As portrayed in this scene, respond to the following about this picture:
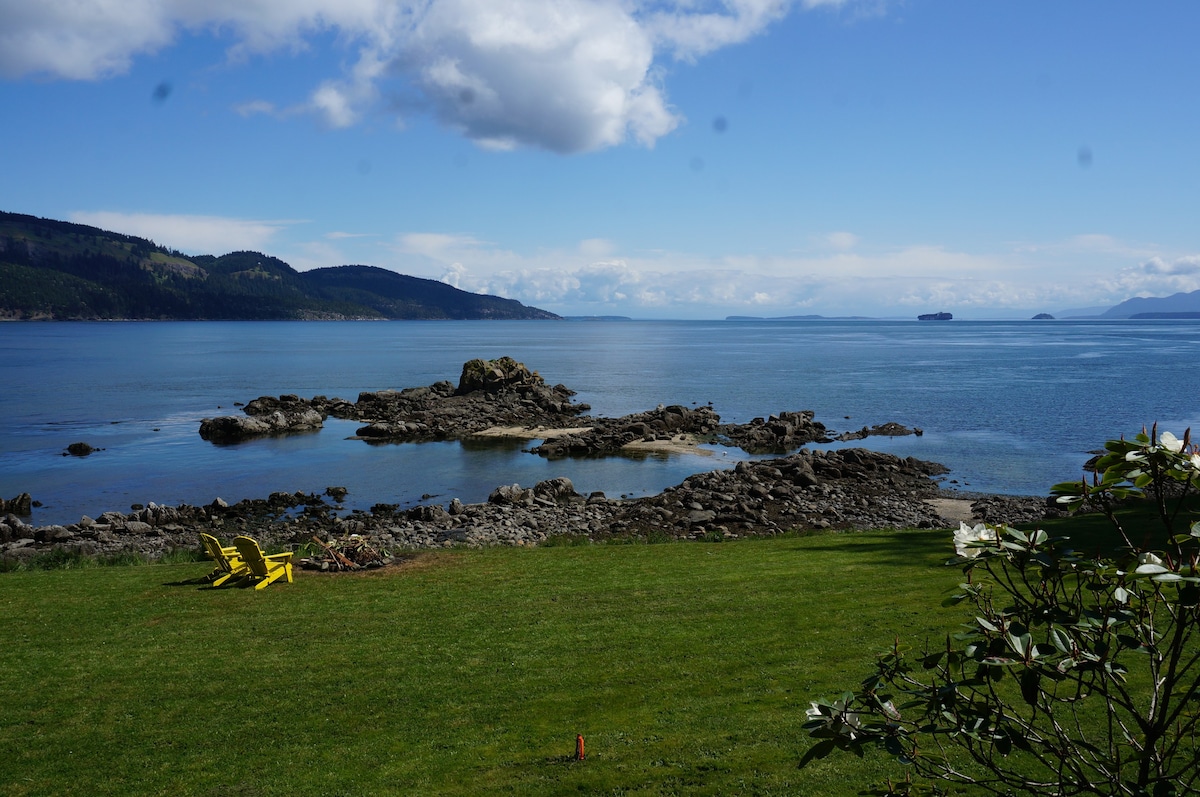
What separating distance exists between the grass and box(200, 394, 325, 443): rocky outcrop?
42105 millimetres

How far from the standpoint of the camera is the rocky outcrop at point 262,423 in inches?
2267

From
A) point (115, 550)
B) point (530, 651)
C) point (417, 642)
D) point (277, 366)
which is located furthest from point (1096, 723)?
point (277, 366)

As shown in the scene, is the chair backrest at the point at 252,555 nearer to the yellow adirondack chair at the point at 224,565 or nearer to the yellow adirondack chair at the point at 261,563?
the yellow adirondack chair at the point at 261,563

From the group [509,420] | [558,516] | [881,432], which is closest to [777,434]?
[881,432]

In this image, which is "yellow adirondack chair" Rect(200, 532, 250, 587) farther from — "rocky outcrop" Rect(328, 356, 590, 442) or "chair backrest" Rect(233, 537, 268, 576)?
"rocky outcrop" Rect(328, 356, 590, 442)

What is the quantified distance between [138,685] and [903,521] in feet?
90.8

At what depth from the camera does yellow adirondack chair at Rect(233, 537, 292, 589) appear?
54.8ft

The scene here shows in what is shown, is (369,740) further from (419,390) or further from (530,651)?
(419,390)

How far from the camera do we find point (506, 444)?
55.3 meters

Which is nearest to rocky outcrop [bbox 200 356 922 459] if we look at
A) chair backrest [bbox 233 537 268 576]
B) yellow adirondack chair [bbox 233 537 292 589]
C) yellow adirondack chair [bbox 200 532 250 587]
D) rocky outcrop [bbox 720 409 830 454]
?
rocky outcrop [bbox 720 409 830 454]

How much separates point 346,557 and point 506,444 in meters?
36.4

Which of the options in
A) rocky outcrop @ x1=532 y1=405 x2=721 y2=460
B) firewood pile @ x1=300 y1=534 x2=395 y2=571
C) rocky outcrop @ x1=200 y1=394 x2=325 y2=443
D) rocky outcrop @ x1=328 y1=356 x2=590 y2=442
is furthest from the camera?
rocky outcrop @ x1=328 y1=356 x2=590 y2=442

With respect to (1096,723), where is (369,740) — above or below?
below

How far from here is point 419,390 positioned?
7619 centimetres
